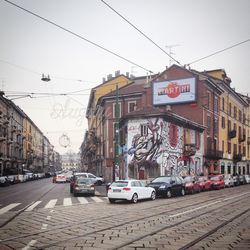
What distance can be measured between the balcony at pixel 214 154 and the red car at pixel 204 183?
12.5 m

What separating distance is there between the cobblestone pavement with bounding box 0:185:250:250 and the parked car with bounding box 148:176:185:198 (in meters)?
9.93

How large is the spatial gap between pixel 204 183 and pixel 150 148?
576cm

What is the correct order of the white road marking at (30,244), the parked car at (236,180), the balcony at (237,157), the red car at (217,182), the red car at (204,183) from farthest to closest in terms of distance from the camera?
the balcony at (237,157), the parked car at (236,180), the red car at (217,182), the red car at (204,183), the white road marking at (30,244)

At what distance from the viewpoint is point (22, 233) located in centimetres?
1058

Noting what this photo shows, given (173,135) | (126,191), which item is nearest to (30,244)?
(126,191)

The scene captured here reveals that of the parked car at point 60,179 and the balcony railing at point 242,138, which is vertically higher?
the balcony railing at point 242,138

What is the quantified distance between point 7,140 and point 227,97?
38.7m

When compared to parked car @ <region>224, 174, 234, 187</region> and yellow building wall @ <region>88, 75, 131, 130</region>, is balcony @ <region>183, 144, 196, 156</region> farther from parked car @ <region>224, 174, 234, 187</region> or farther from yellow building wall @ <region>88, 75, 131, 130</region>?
yellow building wall @ <region>88, 75, 131, 130</region>

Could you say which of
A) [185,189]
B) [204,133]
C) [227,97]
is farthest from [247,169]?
[185,189]

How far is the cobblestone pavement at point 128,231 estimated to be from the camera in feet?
29.7

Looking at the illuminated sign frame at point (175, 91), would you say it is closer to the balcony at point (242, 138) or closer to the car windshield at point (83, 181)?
the balcony at point (242, 138)

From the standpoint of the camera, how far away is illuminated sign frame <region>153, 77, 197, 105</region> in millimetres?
46094

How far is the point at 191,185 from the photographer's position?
29.6 m

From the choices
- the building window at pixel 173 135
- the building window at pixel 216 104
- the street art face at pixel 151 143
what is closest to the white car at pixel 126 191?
the street art face at pixel 151 143
